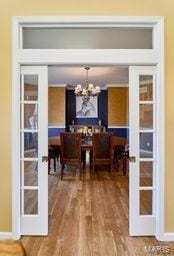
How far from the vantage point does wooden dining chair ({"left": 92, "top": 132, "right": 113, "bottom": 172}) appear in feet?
19.5

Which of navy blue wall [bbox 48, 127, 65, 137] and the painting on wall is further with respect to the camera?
the painting on wall

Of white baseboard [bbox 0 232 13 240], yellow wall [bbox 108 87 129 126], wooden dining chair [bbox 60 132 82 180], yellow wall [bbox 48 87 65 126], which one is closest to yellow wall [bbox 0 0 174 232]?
white baseboard [bbox 0 232 13 240]

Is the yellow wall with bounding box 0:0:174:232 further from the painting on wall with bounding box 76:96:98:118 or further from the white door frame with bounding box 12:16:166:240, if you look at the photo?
the painting on wall with bounding box 76:96:98:118

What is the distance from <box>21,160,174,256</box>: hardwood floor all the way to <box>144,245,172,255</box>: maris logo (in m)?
0.04

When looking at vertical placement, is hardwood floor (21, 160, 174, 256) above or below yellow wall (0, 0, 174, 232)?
below

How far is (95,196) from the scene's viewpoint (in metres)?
4.71

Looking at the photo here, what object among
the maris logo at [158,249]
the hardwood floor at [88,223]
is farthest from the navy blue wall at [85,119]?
the maris logo at [158,249]

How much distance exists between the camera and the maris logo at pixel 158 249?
9.00 feet

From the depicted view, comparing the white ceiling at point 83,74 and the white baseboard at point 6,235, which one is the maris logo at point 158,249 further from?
the white ceiling at point 83,74

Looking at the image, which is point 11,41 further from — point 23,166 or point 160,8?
point 160,8

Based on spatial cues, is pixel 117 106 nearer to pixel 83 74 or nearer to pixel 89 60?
pixel 83 74

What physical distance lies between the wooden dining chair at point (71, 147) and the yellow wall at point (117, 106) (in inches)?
169

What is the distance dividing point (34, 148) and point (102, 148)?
9.93 feet

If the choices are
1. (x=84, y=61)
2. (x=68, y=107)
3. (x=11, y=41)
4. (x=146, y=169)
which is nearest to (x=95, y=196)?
(x=146, y=169)
